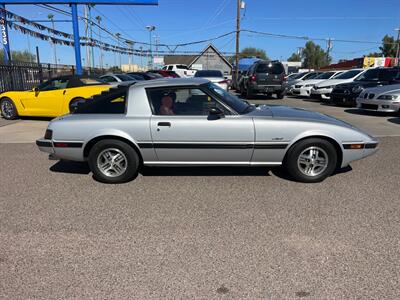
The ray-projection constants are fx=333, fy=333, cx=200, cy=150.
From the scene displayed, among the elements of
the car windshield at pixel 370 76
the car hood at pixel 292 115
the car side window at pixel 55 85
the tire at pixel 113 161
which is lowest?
the tire at pixel 113 161

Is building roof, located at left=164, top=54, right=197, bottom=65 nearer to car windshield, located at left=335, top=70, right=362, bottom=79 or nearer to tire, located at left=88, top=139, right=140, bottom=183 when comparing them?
car windshield, located at left=335, top=70, right=362, bottom=79

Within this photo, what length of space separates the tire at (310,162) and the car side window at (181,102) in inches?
45.2

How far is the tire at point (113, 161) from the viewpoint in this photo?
14.8 ft

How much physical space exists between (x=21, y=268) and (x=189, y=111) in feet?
8.71

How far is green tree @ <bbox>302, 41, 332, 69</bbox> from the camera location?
104562 mm

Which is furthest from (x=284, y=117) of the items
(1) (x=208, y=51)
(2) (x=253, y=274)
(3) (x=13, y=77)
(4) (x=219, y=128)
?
(1) (x=208, y=51)

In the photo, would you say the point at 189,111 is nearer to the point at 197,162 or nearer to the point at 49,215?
the point at 197,162

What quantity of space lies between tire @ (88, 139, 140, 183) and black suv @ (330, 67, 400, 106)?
36.5 ft

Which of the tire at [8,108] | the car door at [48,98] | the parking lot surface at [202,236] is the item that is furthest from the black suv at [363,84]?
the tire at [8,108]

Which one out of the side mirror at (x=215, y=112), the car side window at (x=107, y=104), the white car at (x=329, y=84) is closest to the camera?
the side mirror at (x=215, y=112)

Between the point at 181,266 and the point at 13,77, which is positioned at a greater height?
the point at 13,77

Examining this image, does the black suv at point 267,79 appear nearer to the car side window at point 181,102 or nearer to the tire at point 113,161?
the car side window at point 181,102

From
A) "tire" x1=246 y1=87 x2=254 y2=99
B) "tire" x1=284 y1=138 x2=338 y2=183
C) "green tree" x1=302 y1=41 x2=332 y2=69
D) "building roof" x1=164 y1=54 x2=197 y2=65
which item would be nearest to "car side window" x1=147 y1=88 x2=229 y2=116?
"tire" x1=284 y1=138 x2=338 y2=183

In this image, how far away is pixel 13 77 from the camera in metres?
15.0
